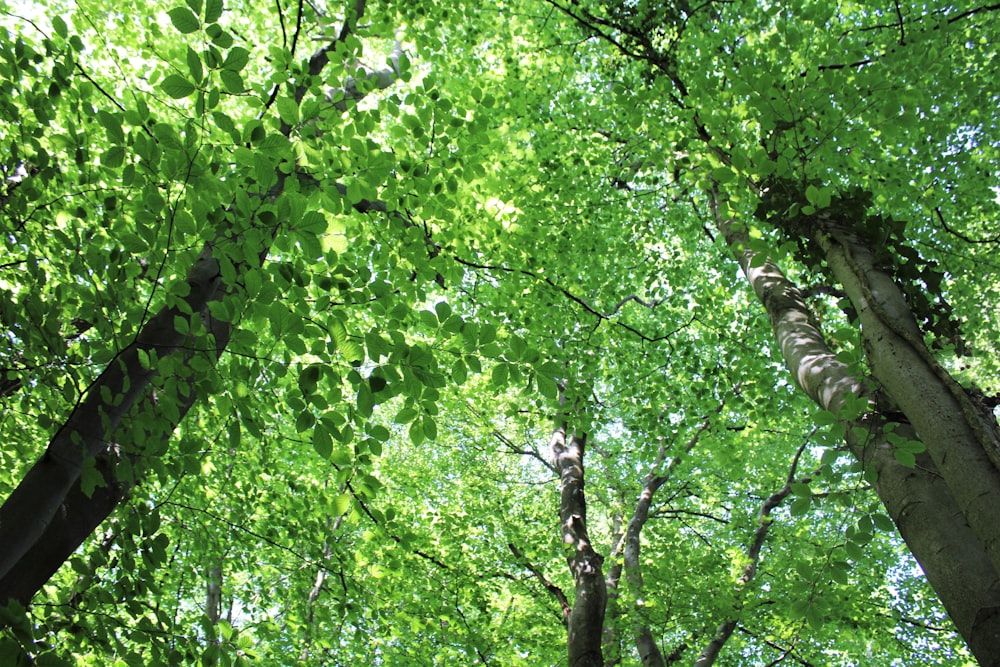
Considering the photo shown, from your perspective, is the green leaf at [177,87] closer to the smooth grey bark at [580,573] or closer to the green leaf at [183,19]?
the green leaf at [183,19]

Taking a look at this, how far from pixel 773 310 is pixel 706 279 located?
19.3 ft

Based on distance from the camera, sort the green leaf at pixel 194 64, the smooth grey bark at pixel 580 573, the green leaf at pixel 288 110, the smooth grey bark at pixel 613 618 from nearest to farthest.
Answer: the green leaf at pixel 194 64
the green leaf at pixel 288 110
the smooth grey bark at pixel 580 573
the smooth grey bark at pixel 613 618

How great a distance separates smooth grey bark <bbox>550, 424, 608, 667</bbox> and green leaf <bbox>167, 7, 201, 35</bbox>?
20.1 ft

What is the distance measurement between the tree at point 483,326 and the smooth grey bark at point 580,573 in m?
0.04

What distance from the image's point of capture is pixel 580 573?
6840mm

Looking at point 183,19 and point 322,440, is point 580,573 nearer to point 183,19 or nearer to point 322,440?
point 322,440

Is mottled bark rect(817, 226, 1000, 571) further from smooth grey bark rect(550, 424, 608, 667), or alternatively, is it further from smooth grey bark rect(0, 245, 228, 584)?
smooth grey bark rect(550, 424, 608, 667)

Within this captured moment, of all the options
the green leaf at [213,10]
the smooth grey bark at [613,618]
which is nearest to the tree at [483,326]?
the green leaf at [213,10]

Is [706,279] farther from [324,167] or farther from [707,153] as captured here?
[324,167]

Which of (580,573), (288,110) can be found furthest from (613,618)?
(288,110)

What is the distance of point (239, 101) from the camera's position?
28.8ft

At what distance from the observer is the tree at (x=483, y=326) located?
7.89ft

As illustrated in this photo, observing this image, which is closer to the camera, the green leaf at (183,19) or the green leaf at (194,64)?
the green leaf at (194,64)

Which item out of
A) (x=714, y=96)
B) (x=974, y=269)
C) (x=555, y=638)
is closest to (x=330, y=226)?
(x=714, y=96)
